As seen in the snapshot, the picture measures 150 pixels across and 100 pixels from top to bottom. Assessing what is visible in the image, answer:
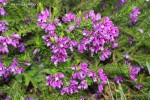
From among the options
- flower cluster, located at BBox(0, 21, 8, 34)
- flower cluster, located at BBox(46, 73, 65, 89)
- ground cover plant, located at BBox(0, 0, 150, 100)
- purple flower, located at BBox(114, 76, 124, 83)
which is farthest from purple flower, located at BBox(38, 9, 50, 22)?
purple flower, located at BBox(114, 76, 124, 83)

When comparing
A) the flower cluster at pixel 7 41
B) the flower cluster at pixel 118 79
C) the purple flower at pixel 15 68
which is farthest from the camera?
the flower cluster at pixel 118 79

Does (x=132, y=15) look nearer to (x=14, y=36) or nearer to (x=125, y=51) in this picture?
(x=125, y=51)

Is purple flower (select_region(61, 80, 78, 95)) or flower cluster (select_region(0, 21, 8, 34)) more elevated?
flower cluster (select_region(0, 21, 8, 34))

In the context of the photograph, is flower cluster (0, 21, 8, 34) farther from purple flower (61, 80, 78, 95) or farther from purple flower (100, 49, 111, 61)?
purple flower (100, 49, 111, 61)

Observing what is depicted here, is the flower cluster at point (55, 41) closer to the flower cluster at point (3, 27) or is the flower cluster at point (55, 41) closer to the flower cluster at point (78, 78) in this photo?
the flower cluster at point (78, 78)

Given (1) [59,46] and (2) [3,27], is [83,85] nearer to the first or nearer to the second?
(1) [59,46]

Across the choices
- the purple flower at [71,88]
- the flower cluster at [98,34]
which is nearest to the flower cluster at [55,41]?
the flower cluster at [98,34]

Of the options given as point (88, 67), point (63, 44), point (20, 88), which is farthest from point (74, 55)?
point (20, 88)
